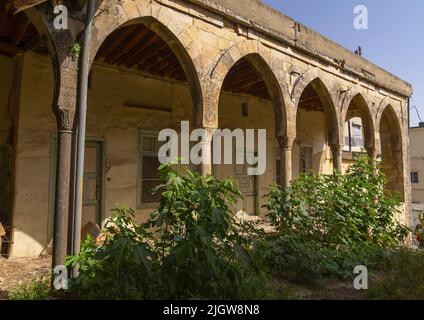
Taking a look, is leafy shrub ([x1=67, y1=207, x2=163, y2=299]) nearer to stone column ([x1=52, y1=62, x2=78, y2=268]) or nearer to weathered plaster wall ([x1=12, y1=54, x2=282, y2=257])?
stone column ([x1=52, y1=62, x2=78, y2=268])

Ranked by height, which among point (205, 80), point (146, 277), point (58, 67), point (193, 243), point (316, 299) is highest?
point (205, 80)

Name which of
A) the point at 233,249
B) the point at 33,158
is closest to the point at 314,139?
the point at 33,158

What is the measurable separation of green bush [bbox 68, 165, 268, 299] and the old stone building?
0.91 meters

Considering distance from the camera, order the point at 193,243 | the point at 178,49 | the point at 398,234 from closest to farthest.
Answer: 1. the point at 193,243
2. the point at 178,49
3. the point at 398,234

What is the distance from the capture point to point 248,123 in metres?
9.99

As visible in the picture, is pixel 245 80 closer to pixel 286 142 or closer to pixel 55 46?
pixel 286 142

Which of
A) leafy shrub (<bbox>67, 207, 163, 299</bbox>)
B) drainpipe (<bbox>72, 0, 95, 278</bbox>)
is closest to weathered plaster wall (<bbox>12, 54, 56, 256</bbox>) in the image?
drainpipe (<bbox>72, 0, 95, 278</bbox>)

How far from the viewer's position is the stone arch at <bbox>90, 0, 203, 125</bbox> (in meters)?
4.41

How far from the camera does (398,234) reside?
6961 millimetres

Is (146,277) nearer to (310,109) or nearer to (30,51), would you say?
(30,51)

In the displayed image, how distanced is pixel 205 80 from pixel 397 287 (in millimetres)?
4100

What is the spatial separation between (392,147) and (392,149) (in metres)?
0.07

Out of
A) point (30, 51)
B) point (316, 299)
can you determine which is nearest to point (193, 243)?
point (316, 299)

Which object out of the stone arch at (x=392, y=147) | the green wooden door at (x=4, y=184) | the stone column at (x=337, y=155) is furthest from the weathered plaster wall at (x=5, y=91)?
the stone arch at (x=392, y=147)
